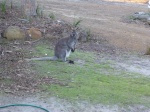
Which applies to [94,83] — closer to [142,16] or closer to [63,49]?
[63,49]

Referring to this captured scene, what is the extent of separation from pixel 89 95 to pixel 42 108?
3.85ft

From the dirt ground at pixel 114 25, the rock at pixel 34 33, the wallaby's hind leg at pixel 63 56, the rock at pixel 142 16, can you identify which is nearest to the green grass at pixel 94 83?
the wallaby's hind leg at pixel 63 56

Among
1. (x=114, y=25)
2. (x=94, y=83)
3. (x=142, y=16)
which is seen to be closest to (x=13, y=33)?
(x=94, y=83)

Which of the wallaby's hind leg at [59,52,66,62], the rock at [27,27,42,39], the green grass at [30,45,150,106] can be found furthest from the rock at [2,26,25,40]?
the green grass at [30,45,150,106]

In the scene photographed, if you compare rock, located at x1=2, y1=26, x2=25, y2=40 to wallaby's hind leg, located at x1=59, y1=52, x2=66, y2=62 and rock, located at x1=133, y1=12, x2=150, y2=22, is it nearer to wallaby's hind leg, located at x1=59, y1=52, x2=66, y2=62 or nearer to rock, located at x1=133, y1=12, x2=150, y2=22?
wallaby's hind leg, located at x1=59, y1=52, x2=66, y2=62

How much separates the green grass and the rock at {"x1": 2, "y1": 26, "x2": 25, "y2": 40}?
2824mm

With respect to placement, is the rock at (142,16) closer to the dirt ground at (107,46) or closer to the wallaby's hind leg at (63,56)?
the dirt ground at (107,46)

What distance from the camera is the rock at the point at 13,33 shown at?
13258 millimetres

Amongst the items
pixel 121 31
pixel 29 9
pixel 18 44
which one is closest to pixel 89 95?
pixel 18 44

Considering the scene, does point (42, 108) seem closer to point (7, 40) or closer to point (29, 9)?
point (7, 40)

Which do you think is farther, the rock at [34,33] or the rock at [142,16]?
the rock at [142,16]

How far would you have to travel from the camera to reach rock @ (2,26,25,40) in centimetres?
1326

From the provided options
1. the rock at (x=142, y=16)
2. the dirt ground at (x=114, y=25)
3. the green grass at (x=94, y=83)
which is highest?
the green grass at (x=94, y=83)

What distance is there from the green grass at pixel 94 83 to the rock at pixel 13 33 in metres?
2.82
